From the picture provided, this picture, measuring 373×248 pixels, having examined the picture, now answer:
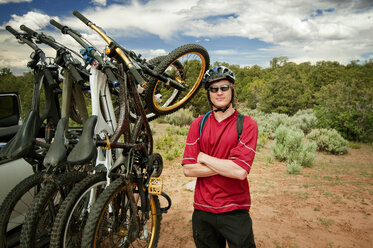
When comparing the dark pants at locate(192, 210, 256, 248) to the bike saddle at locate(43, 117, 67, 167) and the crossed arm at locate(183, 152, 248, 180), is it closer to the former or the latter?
the crossed arm at locate(183, 152, 248, 180)

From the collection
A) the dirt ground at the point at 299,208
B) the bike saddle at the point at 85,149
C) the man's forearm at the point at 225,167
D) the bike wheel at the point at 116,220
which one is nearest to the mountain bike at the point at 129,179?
the bike wheel at the point at 116,220

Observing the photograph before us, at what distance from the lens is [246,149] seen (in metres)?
1.92

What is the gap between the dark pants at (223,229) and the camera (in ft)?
6.17

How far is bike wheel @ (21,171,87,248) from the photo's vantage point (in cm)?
199

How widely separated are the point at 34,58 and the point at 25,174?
147 centimetres

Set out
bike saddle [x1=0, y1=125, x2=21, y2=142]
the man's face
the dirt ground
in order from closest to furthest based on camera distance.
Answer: the man's face < bike saddle [x1=0, y1=125, x2=21, y2=142] < the dirt ground

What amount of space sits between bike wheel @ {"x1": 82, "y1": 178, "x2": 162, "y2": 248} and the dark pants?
2.43ft

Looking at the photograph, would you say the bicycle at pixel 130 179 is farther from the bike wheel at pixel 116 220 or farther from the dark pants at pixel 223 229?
the dark pants at pixel 223 229

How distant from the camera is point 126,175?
7.35 ft

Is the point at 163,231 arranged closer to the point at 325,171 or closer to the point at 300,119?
the point at 325,171

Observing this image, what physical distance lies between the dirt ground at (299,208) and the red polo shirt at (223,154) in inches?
68.5

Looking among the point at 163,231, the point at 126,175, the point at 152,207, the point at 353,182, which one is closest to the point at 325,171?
the point at 353,182

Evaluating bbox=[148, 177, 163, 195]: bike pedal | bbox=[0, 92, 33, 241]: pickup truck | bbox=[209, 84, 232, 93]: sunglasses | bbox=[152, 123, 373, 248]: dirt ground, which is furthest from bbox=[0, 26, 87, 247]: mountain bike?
bbox=[152, 123, 373, 248]: dirt ground

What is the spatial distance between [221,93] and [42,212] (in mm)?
2047
